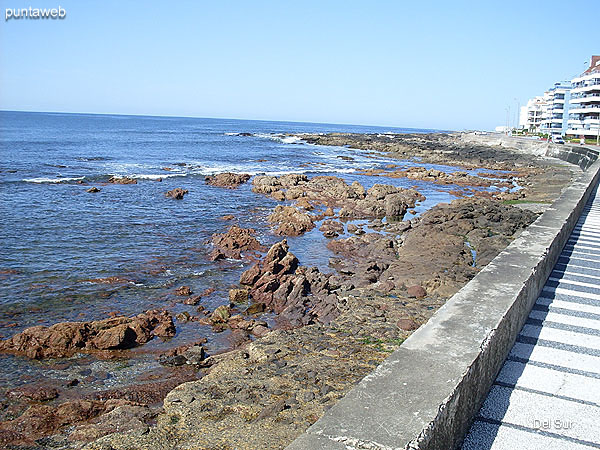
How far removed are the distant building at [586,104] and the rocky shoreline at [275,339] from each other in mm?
59263

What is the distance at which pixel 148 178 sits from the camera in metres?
38.6

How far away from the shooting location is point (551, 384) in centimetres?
456

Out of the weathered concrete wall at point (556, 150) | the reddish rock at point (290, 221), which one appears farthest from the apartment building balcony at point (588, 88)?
the reddish rock at point (290, 221)

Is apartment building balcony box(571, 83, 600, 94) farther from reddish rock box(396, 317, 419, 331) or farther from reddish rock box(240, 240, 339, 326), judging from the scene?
reddish rock box(396, 317, 419, 331)

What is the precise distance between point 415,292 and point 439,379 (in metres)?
9.30

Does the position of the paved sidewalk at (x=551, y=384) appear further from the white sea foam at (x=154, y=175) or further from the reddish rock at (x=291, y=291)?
the white sea foam at (x=154, y=175)

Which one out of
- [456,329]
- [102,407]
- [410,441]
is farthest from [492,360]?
[102,407]

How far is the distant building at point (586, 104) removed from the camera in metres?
69.8

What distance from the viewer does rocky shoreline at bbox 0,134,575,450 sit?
6.68 m

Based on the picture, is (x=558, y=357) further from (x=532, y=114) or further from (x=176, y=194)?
(x=532, y=114)

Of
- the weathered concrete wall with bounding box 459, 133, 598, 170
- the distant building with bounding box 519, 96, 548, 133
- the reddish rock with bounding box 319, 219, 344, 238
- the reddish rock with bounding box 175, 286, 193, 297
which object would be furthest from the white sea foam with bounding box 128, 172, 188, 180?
the distant building with bounding box 519, 96, 548, 133

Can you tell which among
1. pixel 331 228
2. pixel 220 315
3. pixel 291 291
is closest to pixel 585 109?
pixel 331 228

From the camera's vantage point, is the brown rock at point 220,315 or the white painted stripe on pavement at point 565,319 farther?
the brown rock at point 220,315

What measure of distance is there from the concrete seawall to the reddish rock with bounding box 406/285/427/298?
619 centimetres
